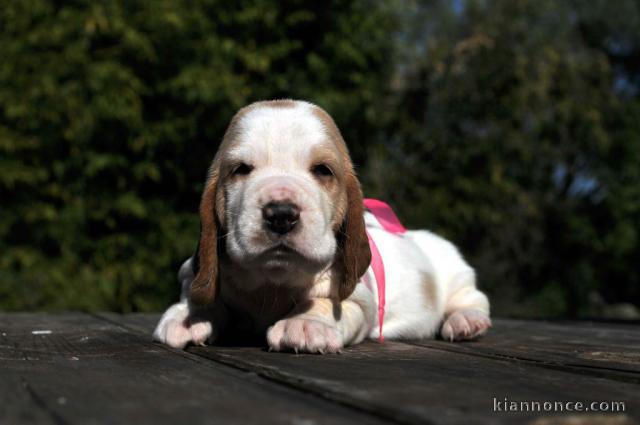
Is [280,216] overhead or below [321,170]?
below

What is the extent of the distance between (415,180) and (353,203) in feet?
21.8

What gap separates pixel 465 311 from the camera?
170 inches

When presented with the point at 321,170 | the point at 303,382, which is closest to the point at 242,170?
the point at 321,170

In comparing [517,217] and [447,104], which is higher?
[447,104]

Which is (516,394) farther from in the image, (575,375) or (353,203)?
(353,203)

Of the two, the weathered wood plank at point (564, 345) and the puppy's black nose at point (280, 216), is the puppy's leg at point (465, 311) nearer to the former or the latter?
the weathered wood plank at point (564, 345)

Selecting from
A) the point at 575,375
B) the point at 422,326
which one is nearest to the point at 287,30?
the point at 422,326

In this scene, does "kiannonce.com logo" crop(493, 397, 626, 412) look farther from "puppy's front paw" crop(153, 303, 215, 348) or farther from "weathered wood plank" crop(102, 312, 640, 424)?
"puppy's front paw" crop(153, 303, 215, 348)

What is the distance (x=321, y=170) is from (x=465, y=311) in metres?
1.44

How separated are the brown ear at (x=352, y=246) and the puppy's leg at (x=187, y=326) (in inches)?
24.4

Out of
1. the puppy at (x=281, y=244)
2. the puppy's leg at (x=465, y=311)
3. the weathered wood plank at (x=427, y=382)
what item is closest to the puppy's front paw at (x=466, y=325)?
the puppy's leg at (x=465, y=311)

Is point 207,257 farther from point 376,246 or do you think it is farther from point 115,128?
point 115,128

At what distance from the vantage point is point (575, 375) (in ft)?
7.82

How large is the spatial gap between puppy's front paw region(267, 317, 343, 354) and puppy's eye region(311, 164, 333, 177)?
2.31 feet
